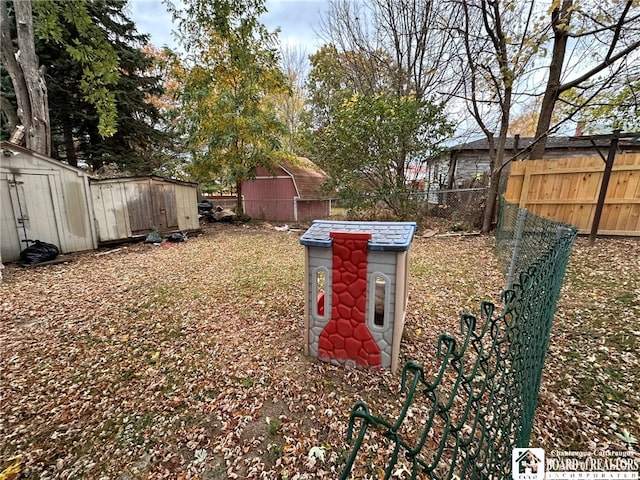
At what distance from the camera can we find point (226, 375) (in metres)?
2.61

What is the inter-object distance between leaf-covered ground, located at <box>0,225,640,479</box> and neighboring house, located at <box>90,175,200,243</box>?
2963 millimetres

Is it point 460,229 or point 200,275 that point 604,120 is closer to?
point 460,229

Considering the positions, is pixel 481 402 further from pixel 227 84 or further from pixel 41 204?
pixel 227 84

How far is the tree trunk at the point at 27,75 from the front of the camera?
645 cm

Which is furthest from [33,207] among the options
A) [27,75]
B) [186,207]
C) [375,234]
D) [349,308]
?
[375,234]

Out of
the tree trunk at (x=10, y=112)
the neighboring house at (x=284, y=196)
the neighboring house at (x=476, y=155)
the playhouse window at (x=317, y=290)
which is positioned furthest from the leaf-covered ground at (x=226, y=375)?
the neighboring house at (x=476, y=155)

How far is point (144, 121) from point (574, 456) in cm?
1573

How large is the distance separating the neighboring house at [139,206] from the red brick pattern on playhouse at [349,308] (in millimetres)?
7751

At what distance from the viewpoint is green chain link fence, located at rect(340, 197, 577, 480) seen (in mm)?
726

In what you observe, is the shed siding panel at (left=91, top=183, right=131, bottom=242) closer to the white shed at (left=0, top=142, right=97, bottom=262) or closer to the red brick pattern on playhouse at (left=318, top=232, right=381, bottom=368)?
the white shed at (left=0, top=142, right=97, bottom=262)

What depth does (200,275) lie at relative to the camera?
530 cm

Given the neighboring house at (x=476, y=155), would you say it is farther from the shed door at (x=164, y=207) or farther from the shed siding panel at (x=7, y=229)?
the shed siding panel at (x=7, y=229)

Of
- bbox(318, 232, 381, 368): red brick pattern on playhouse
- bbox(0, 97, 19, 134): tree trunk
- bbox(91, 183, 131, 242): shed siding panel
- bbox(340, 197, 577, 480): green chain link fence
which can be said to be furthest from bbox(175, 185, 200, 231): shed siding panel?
bbox(340, 197, 577, 480): green chain link fence

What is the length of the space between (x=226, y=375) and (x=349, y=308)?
136 cm
